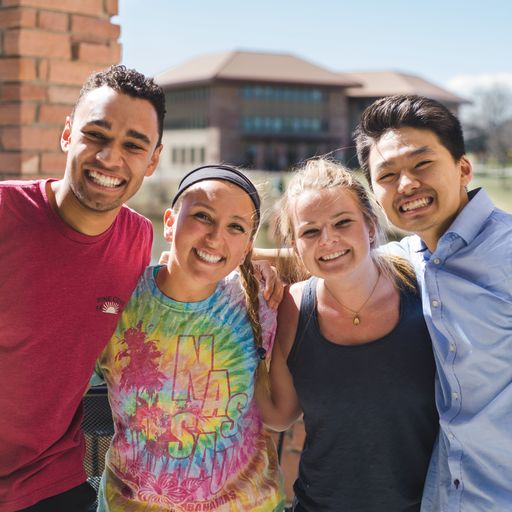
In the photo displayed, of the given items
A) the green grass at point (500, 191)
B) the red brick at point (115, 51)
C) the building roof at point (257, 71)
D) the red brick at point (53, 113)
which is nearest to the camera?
the red brick at point (53, 113)

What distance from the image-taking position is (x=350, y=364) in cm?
170

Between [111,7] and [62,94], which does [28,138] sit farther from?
[111,7]

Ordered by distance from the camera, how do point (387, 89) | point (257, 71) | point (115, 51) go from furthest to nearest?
1. point (387, 89)
2. point (257, 71)
3. point (115, 51)

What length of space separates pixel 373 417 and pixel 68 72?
78.9 inches

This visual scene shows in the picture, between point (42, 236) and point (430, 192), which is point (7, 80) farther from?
point (430, 192)

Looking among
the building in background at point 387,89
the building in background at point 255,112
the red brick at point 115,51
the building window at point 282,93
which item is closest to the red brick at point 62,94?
the red brick at point 115,51

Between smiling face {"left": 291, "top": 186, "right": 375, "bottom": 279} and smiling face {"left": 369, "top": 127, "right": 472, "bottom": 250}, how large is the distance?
0.29 feet

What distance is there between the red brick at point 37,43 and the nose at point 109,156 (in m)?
1.30

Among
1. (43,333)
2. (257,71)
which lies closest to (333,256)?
(43,333)

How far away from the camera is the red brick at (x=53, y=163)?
288 cm

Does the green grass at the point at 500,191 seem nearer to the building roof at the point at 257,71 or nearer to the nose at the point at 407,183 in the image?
the nose at the point at 407,183

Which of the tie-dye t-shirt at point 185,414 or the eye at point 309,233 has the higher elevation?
the eye at point 309,233

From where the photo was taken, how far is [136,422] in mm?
1693

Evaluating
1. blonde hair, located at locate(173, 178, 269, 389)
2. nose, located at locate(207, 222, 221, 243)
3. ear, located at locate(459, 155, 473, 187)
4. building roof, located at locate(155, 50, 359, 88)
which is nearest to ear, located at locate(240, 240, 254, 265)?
blonde hair, located at locate(173, 178, 269, 389)
